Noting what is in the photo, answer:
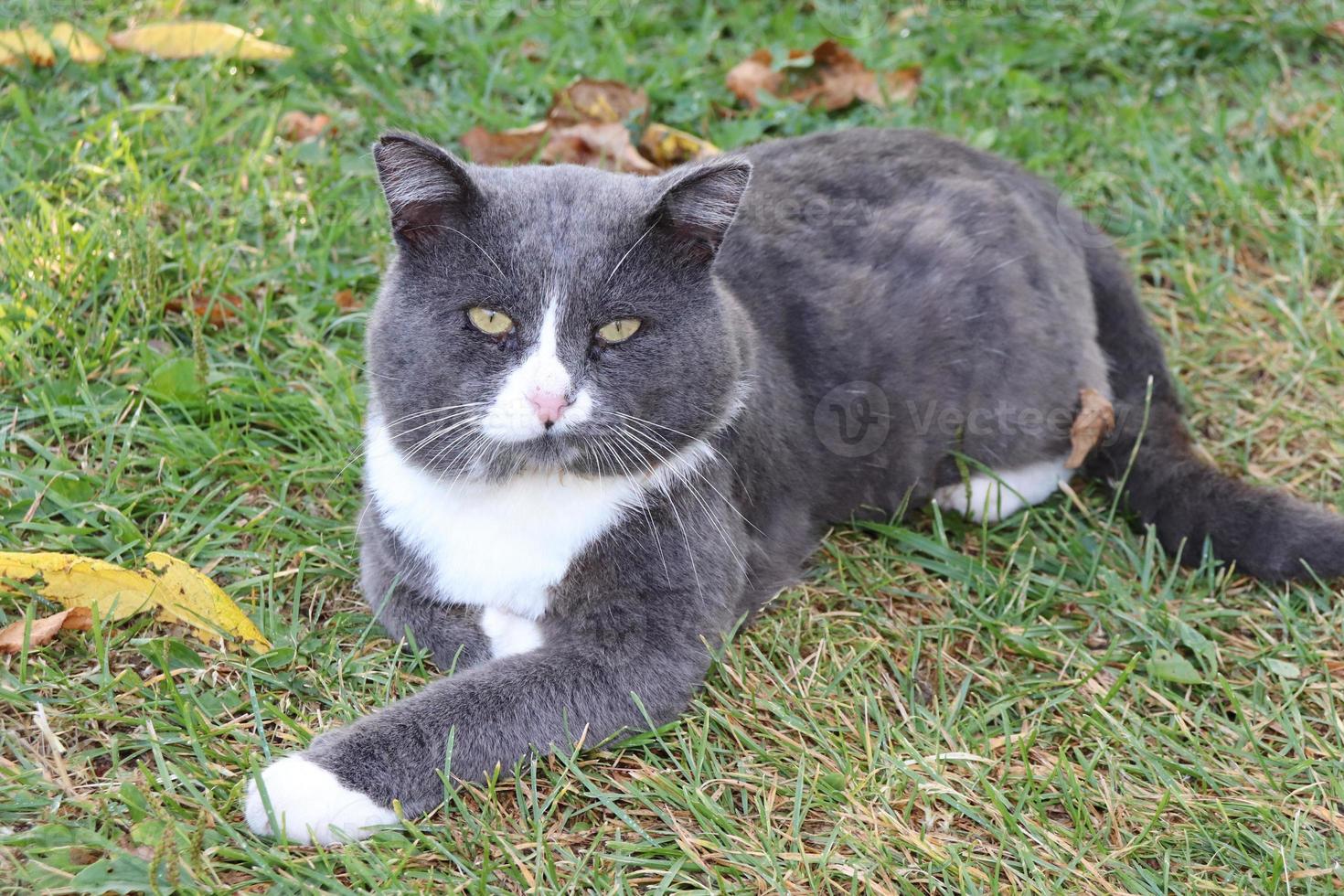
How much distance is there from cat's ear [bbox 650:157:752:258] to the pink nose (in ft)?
1.31

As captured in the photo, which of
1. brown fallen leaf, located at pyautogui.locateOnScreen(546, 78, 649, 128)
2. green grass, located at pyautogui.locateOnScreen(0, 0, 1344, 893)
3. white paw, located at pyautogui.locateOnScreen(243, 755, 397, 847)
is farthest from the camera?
brown fallen leaf, located at pyautogui.locateOnScreen(546, 78, 649, 128)

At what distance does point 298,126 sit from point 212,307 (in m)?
0.94

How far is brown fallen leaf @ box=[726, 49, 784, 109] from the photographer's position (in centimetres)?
432

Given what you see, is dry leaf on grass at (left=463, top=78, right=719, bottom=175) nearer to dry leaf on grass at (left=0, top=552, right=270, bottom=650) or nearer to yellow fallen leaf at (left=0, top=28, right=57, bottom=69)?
yellow fallen leaf at (left=0, top=28, right=57, bottom=69)

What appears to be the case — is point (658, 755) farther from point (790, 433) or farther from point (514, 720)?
point (790, 433)

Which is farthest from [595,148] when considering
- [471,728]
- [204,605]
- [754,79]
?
[471,728]

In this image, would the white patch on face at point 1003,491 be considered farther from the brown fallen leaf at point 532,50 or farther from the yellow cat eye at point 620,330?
the brown fallen leaf at point 532,50

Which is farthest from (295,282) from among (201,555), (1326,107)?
(1326,107)

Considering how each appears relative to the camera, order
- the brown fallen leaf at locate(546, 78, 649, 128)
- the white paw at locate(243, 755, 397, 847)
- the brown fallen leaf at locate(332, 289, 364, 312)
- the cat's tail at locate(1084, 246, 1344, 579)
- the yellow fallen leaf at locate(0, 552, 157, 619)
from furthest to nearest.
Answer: the brown fallen leaf at locate(546, 78, 649, 128), the brown fallen leaf at locate(332, 289, 364, 312), the cat's tail at locate(1084, 246, 1344, 579), the yellow fallen leaf at locate(0, 552, 157, 619), the white paw at locate(243, 755, 397, 847)

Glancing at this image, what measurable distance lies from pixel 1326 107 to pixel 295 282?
11.9 ft

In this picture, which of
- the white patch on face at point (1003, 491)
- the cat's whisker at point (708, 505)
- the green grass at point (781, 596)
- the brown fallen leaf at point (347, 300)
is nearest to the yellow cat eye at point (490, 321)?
the cat's whisker at point (708, 505)

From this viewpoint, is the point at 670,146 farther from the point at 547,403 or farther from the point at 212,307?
the point at 547,403

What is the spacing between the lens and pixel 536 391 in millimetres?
2219

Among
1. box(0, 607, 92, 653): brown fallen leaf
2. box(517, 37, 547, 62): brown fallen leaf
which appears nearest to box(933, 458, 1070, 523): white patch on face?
box(0, 607, 92, 653): brown fallen leaf
